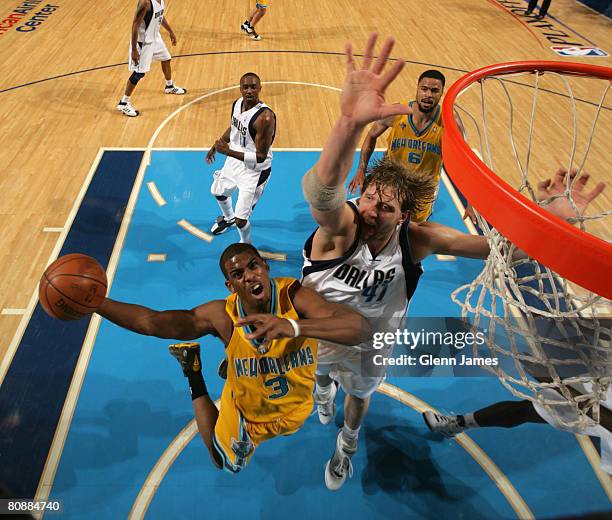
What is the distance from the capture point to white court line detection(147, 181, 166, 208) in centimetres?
559

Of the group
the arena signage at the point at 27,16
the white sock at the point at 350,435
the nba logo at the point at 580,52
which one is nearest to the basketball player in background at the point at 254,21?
the arena signage at the point at 27,16

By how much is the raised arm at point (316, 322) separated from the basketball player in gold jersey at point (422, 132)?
1.86m

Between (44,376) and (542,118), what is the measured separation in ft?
24.7

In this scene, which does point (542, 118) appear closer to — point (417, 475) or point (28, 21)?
point (417, 475)

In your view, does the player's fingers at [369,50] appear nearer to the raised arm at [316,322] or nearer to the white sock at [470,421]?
the raised arm at [316,322]

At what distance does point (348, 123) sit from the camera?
1872mm

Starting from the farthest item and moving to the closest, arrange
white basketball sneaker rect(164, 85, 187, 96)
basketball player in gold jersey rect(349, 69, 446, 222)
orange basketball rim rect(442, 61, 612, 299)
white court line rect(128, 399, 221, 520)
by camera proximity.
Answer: white basketball sneaker rect(164, 85, 187, 96), basketball player in gold jersey rect(349, 69, 446, 222), white court line rect(128, 399, 221, 520), orange basketball rim rect(442, 61, 612, 299)

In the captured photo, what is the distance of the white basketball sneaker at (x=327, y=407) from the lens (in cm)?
350

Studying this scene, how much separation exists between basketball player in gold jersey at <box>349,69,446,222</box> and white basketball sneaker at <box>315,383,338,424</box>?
5.49 ft

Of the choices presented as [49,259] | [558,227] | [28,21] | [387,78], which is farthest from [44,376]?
[28,21]

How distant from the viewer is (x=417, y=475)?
3.32m

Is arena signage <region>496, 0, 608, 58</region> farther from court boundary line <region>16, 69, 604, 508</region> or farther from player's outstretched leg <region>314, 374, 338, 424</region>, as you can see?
player's outstretched leg <region>314, 374, 338, 424</region>

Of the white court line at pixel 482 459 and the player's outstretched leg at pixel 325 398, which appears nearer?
the white court line at pixel 482 459

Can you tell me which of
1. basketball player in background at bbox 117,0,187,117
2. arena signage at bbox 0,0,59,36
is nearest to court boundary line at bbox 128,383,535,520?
basketball player in background at bbox 117,0,187,117
